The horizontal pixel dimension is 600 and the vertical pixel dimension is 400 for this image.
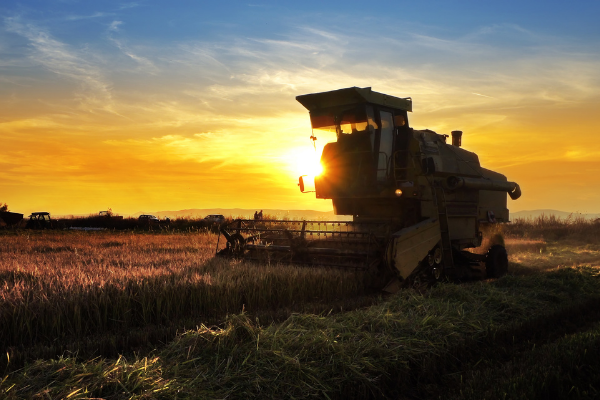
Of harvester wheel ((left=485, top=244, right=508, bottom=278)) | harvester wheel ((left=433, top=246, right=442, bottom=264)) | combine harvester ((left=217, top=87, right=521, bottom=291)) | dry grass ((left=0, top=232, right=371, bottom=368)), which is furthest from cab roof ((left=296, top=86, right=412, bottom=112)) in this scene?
harvester wheel ((left=485, top=244, right=508, bottom=278))

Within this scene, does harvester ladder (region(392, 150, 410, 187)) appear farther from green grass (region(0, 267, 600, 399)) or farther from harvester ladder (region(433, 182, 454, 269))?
green grass (region(0, 267, 600, 399))

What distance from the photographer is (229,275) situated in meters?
7.93

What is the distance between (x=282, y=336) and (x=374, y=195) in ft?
17.9

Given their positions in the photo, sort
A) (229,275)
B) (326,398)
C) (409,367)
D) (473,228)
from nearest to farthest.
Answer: (326,398) < (409,367) < (229,275) < (473,228)

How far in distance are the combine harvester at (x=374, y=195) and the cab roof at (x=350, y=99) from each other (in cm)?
2

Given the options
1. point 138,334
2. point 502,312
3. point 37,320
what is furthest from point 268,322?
point 502,312

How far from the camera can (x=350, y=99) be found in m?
9.96

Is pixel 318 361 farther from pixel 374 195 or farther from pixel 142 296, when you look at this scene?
pixel 374 195

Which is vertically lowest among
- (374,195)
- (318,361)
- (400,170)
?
(318,361)

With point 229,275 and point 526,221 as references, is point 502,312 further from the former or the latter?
point 526,221

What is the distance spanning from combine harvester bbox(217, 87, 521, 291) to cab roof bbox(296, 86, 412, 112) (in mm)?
19

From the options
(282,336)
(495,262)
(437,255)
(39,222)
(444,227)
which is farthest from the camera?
(39,222)

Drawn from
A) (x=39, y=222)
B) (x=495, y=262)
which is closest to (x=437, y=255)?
(x=495, y=262)

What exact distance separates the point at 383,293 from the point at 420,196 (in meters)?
2.34
